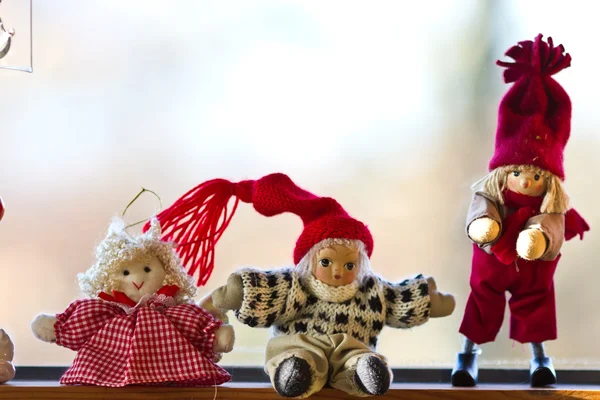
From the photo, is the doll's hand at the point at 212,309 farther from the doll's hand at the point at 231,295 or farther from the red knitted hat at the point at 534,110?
the red knitted hat at the point at 534,110

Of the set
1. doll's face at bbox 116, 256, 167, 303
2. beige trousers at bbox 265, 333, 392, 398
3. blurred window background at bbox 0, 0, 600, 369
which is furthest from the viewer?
blurred window background at bbox 0, 0, 600, 369

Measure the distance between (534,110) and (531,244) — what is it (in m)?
0.23

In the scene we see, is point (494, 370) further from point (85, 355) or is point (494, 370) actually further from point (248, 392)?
point (85, 355)

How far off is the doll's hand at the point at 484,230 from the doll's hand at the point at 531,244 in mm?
38

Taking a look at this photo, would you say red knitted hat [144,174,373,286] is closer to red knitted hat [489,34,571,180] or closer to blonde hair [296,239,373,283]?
blonde hair [296,239,373,283]

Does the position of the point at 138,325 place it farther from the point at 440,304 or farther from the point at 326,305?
the point at 440,304

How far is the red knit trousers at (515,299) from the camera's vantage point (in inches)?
49.2

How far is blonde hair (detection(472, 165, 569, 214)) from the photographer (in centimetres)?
123

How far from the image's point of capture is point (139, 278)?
3.94ft

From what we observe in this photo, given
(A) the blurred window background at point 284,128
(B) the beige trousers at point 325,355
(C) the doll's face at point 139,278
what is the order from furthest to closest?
(A) the blurred window background at point 284,128, (C) the doll's face at point 139,278, (B) the beige trousers at point 325,355

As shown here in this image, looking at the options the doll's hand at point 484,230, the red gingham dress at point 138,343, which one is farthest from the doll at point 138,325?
the doll's hand at point 484,230

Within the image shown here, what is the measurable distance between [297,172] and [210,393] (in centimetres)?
52

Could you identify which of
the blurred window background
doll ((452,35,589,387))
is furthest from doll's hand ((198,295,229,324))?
doll ((452,35,589,387))

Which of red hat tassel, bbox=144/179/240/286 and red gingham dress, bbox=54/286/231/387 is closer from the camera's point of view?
red gingham dress, bbox=54/286/231/387
